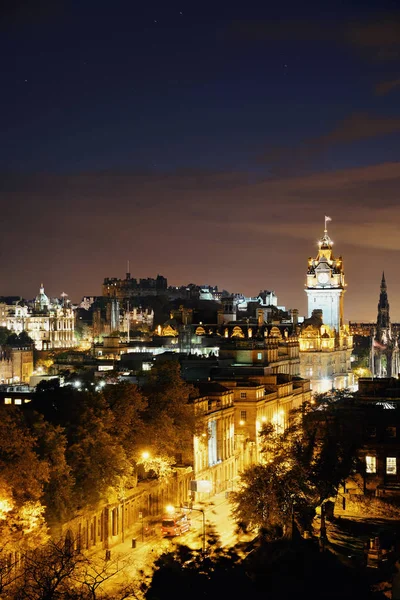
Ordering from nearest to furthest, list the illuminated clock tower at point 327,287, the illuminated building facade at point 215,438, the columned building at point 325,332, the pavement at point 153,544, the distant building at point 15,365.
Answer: the pavement at point 153,544, the illuminated building facade at point 215,438, the columned building at point 325,332, the distant building at point 15,365, the illuminated clock tower at point 327,287

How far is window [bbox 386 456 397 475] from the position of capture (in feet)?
259

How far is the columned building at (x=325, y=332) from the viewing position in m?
168

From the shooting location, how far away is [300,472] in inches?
2707

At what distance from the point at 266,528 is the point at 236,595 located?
10877 millimetres

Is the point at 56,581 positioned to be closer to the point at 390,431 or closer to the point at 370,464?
the point at 370,464

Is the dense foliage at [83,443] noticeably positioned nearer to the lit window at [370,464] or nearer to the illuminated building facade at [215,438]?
the illuminated building facade at [215,438]

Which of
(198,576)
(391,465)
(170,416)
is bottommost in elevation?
(198,576)

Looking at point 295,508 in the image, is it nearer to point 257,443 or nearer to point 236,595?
point 236,595

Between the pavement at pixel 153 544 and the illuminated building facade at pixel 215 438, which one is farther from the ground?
the illuminated building facade at pixel 215 438

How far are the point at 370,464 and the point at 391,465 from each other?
1.55 meters

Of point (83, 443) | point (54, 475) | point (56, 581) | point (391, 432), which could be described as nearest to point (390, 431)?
point (391, 432)

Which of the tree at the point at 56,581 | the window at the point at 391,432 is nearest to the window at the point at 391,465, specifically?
the window at the point at 391,432

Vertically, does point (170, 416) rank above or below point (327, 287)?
below

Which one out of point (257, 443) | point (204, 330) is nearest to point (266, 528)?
point (257, 443)
